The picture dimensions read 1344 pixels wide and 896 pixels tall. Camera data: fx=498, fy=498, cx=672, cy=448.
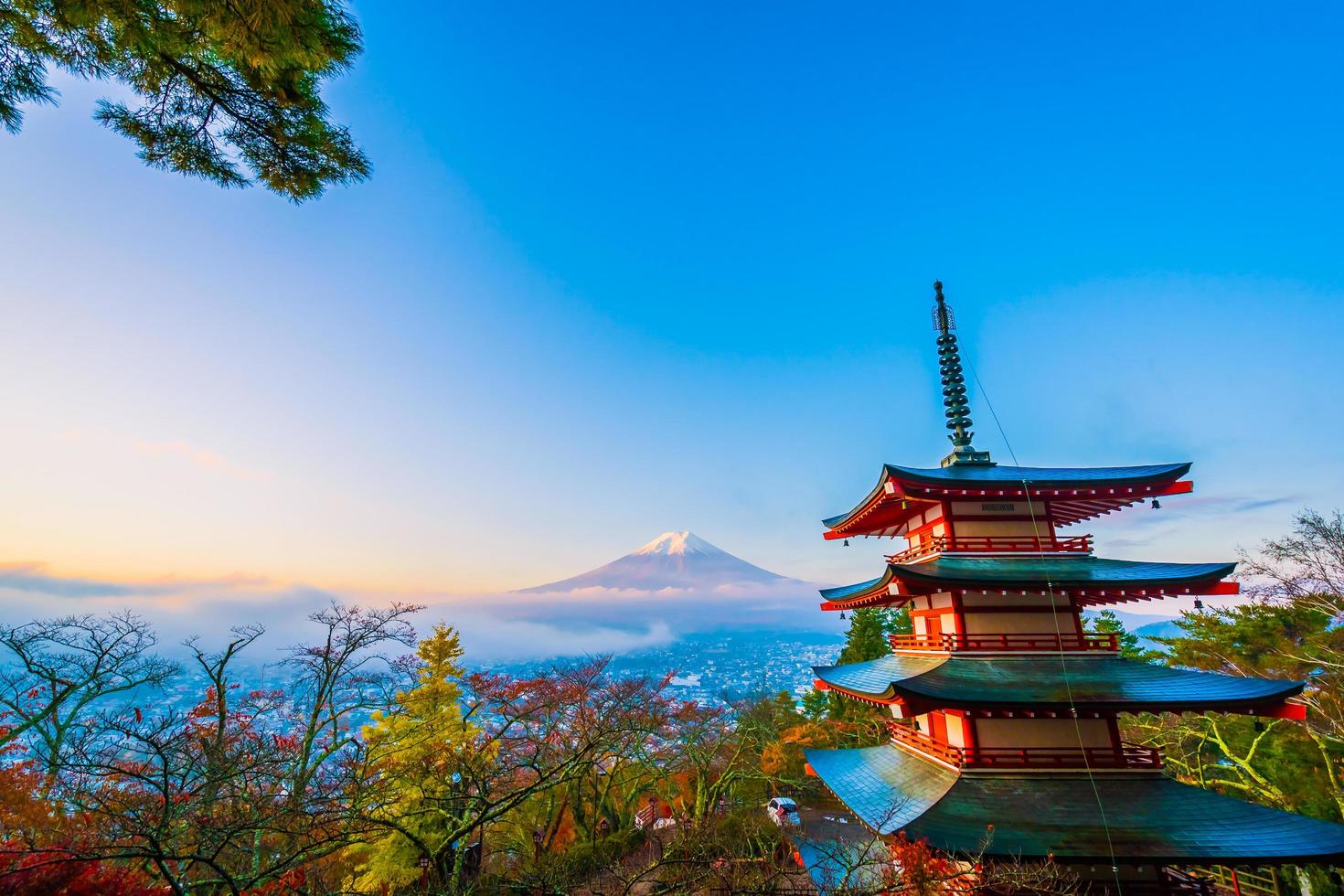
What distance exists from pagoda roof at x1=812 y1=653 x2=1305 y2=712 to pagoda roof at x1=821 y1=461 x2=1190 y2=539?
2726 mm

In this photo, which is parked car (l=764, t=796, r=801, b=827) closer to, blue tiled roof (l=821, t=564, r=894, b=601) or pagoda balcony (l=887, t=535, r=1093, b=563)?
blue tiled roof (l=821, t=564, r=894, b=601)

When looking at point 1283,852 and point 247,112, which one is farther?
point 1283,852

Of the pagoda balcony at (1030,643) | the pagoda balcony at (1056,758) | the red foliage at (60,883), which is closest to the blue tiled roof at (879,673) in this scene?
the pagoda balcony at (1030,643)

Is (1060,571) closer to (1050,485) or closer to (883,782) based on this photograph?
(1050,485)

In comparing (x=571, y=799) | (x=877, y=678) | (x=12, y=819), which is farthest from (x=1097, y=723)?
(x=12, y=819)

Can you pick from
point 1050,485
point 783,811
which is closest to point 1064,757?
point 1050,485

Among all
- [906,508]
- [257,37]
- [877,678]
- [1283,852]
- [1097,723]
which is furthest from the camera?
[906,508]

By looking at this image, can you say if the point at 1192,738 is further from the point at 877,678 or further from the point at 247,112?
the point at 247,112

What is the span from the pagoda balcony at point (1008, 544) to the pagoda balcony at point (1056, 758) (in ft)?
10.0

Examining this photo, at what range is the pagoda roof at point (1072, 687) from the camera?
701 cm

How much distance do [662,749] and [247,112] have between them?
23175 mm

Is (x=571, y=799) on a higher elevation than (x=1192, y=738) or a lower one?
lower

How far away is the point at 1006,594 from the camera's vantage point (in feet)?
28.0

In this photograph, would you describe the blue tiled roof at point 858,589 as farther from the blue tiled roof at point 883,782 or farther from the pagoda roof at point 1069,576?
the blue tiled roof at point 883,782
